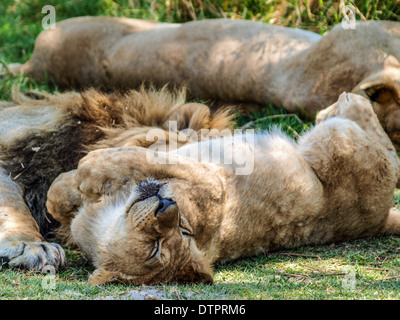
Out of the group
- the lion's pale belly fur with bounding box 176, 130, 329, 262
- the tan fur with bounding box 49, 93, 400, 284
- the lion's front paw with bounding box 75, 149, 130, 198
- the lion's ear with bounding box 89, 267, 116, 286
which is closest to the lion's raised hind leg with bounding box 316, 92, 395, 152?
the tan fur with bounding box 49, 93, 400, 284

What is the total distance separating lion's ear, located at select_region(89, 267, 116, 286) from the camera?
2617 mm

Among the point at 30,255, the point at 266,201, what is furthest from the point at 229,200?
the point at 30,255

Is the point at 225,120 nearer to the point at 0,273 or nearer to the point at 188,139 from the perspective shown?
the point at 188,139

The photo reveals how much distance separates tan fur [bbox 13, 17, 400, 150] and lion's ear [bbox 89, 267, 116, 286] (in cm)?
221

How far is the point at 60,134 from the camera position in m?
3.76

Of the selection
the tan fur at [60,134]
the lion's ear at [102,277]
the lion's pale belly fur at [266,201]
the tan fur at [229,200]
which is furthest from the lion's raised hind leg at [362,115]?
the lion's ear at [102,277]

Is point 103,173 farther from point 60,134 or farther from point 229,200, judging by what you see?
point 60,134

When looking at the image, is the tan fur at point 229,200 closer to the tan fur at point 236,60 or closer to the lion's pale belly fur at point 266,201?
the lion's pale belly fur at point 266,201

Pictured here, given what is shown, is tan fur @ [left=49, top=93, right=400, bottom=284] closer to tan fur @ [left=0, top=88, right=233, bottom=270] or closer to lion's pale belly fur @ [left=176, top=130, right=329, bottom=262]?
lion's pale belly fur @ [left=176, top=130, right=329, bottom=262]

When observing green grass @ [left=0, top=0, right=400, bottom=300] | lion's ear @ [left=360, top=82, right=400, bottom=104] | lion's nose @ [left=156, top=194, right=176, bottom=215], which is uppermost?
lion's nose @ [left=156, top=194, right=176, bottom=215]

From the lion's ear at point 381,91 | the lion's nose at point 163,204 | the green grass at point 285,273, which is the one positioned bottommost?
the green grass at point 285,273

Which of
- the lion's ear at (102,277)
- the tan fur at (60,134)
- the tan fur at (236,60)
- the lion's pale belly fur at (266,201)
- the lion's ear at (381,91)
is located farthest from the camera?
the tan fur at (236,60)

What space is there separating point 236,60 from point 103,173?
219cm

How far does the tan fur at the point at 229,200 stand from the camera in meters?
2.63
